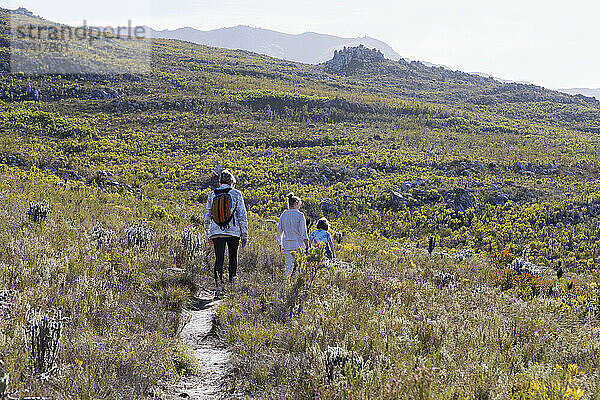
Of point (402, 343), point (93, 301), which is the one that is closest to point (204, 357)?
point (93, 301)

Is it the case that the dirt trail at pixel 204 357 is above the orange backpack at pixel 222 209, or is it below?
below

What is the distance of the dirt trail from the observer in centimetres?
328

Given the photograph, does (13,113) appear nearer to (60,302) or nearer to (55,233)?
(55,233)

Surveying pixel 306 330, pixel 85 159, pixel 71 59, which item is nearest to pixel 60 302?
pixel 306 330

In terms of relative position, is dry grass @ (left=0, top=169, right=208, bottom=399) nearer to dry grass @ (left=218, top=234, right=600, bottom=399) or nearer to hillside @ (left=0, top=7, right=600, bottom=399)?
hillside @ (left=0, top=7, right=600, bottom=399)

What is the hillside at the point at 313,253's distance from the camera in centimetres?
315

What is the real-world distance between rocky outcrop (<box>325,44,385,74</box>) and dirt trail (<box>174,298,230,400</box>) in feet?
301

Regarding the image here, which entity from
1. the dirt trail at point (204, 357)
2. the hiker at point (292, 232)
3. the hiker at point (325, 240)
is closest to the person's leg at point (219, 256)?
the dirt trail at point (204, 357)

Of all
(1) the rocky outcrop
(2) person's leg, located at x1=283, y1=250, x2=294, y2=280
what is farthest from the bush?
(1) the rocky outcrop

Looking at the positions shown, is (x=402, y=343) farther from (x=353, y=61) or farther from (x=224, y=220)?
(x=353, y=61)

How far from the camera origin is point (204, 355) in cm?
396

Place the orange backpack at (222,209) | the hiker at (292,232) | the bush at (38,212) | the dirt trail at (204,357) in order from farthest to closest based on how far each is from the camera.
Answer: the bush at (38,212), the hiker at (292,232), the orange backpack at (222,209), the dirt trail at (204,357)

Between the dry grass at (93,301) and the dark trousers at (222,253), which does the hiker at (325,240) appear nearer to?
the dark trousers at (222,253)

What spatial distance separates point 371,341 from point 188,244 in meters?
4.58
